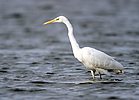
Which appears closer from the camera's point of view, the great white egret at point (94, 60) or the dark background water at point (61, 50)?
the dark background water at point (61, 50)

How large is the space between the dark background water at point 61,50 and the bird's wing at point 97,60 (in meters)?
0.51

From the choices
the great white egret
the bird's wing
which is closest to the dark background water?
the great white egret

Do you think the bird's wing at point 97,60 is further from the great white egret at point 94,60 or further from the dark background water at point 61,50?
the dark background water at point 61,50

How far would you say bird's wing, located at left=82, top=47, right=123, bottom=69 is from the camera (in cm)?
1716

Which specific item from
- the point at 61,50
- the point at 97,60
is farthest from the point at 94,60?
the point at 61,50

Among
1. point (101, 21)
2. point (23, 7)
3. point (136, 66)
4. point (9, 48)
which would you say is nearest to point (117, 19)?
point (101, 21)

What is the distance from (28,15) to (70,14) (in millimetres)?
3330

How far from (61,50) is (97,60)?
8.40 metres

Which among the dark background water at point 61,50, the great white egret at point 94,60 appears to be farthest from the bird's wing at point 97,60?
the dark background water at point 61,50

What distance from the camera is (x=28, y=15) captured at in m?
45.2

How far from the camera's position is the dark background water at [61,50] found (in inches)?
645

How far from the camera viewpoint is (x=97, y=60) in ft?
56.8

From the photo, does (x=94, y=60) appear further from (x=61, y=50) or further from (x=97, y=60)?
(x=61, y=50)

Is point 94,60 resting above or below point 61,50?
below
